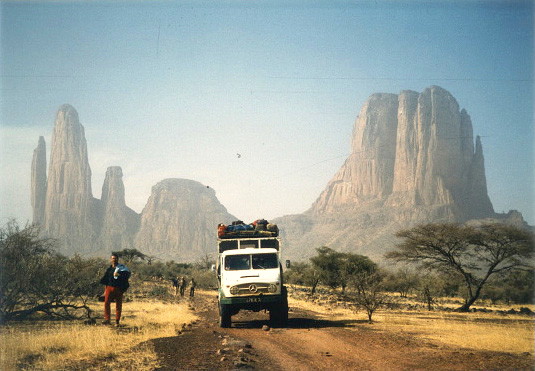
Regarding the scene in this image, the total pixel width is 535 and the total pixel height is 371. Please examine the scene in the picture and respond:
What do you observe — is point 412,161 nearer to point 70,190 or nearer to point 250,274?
point 70,190

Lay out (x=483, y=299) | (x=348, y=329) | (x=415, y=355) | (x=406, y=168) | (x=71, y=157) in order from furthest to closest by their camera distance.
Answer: (x=71, y=157), (x=406, y=168), (x=483, y=299), (x=348, y=329), (x=415, y=355)

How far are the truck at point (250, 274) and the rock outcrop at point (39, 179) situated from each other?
165m

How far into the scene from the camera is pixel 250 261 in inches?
622

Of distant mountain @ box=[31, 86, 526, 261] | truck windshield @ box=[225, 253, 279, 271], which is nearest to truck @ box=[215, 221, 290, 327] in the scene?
truck windshield @ box=[225, 253, 279, 271]

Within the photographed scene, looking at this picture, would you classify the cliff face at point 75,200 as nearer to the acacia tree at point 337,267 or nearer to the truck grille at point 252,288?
the acacia tree at point 337,267

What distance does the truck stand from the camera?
14.8 m

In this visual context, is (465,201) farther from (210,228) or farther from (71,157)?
(71,157)

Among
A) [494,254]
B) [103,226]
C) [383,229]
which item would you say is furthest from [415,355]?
[103,226]

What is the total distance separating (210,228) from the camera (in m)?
171

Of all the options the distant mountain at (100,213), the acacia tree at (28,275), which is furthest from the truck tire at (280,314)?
the distant mountain at (100,213)

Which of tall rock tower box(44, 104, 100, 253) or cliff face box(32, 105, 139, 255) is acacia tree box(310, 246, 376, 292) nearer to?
cliff face box(32, 105, 139, 255)

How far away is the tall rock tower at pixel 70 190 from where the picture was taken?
15138 centimetres

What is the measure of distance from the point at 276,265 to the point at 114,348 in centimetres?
672

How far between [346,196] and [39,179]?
115139 millimetres
